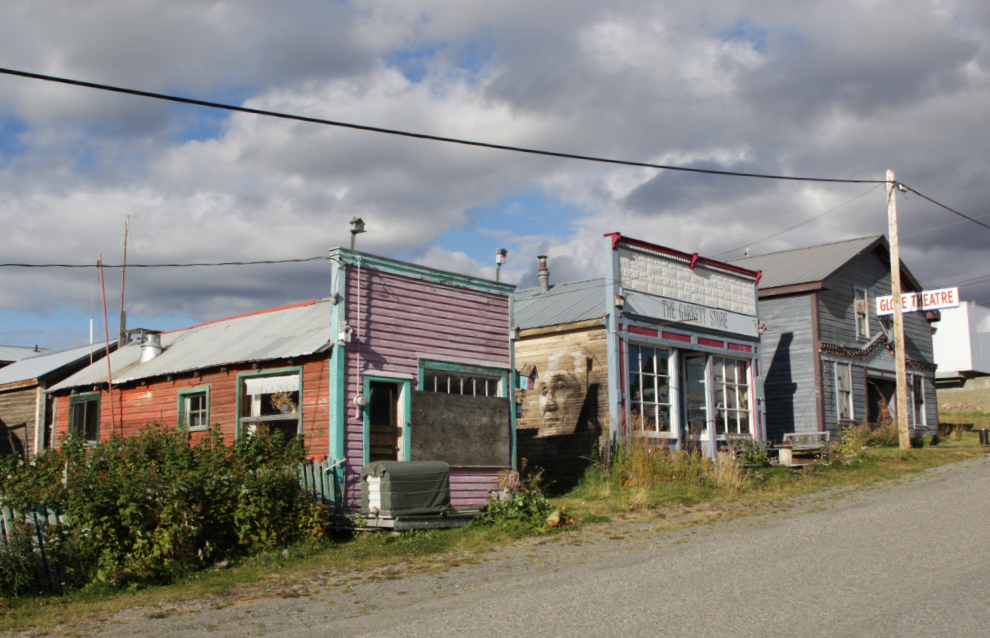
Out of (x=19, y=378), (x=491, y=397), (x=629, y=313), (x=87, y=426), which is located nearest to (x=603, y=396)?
(x=629, y=313)

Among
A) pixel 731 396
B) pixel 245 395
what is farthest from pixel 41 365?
pixel 731 396

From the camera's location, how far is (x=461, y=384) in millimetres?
14602

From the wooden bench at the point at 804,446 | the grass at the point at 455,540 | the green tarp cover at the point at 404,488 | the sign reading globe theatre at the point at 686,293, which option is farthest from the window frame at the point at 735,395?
the green tarp cover at the point at 404,488

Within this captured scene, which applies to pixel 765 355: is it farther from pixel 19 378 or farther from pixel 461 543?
pixel 19 378

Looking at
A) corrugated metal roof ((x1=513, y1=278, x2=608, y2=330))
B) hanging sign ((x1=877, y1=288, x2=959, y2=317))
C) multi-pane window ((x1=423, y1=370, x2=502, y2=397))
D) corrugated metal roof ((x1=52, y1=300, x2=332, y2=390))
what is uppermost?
hanging sign ((x1=877, y1=288, x2=959, y2=317))

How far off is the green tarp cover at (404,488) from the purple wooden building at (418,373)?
62cm

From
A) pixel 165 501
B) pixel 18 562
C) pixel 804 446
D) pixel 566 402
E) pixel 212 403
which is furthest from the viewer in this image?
pixel 804 446

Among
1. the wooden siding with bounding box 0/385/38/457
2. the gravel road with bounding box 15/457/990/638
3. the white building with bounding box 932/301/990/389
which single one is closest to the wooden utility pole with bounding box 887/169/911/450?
the gravel road with bounding box 15/457/990/638

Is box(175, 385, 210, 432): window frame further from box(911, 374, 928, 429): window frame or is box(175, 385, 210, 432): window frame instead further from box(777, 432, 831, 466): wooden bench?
box(911, 374, 928, 429): window frame

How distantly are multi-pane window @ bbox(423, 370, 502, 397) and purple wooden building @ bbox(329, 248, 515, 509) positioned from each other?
0.06 feet

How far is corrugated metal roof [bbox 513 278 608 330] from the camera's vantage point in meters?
19.1

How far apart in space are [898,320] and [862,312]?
4.73 m

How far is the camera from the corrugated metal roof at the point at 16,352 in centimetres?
3600

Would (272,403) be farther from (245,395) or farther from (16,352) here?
(16,352)
